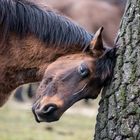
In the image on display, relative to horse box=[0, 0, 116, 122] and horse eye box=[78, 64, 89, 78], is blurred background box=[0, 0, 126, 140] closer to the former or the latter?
horse box=[0, 0, 116, 122]

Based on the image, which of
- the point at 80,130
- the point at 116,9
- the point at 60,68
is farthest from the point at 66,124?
the point at 60,68

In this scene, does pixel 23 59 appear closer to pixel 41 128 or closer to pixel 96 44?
pixel 96 44

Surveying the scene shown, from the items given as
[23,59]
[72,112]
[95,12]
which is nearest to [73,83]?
[23,59]

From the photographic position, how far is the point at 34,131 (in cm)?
861

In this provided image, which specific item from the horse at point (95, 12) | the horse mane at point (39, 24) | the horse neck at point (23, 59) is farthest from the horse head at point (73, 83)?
the horse at point (95, 12)

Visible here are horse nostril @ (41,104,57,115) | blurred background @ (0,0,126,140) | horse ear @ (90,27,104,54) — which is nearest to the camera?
horse nostril @ (41,104,57,115)

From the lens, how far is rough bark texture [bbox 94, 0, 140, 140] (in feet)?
13.3

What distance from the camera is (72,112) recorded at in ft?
A: 37.6

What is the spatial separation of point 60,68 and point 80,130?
457 cm

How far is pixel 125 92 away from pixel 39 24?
3.40 ft

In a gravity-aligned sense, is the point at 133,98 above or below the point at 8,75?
above

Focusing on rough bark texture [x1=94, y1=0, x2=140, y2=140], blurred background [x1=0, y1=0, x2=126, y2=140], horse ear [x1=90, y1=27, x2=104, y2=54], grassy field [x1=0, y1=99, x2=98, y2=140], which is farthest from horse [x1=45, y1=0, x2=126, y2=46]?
rough bark texture [x1=94, y1=0, x2=140, y2=140]

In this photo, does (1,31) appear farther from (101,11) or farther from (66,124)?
(101,11)

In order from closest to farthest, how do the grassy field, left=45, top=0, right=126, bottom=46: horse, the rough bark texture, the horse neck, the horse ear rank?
the rough bark texture
the horse ear
the horse neck
the grassy field
left=45, top=0, right=126, bottom=46: horse
